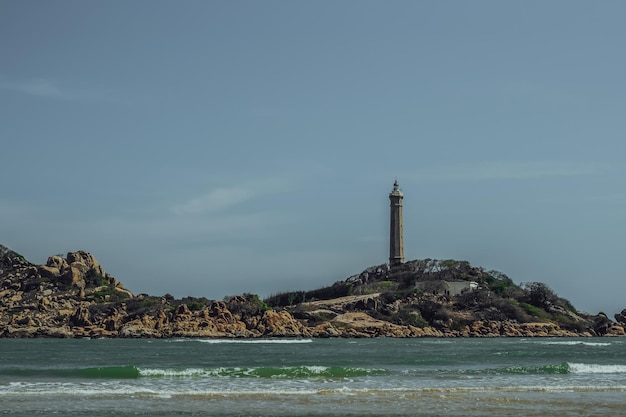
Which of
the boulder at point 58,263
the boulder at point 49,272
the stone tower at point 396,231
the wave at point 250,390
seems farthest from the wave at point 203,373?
the stone tower at point 396,231

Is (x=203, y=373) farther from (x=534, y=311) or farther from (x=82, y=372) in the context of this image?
(x=534, y=311)

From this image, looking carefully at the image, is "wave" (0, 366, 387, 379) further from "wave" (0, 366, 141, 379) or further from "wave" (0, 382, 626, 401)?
"wave" (0, 382, 626, 401)

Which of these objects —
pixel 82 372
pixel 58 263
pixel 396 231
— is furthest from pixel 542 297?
pixel 82 372

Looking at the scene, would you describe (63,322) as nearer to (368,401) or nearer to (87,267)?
(87,267)

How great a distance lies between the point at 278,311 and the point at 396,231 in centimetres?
2798

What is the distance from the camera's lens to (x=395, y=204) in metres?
120

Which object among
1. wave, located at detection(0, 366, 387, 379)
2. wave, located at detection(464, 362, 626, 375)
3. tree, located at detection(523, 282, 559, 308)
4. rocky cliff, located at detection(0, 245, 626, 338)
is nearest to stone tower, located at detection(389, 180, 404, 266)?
rocky cliff, located at detection(0, 245, 626, 338)

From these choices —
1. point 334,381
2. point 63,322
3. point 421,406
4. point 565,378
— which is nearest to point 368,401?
point 421,406

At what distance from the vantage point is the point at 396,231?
120m

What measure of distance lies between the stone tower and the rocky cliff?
3.33 metres

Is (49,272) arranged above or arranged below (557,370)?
above

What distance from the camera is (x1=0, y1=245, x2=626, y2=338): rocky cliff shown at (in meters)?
90.7

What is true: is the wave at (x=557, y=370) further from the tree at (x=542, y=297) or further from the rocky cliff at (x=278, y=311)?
the tree at (x=542, y=297)

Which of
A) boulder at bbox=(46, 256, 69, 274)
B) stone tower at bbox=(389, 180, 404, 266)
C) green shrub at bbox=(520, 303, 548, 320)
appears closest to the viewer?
green shrub at bbox=(520, 303, 548, 320)
